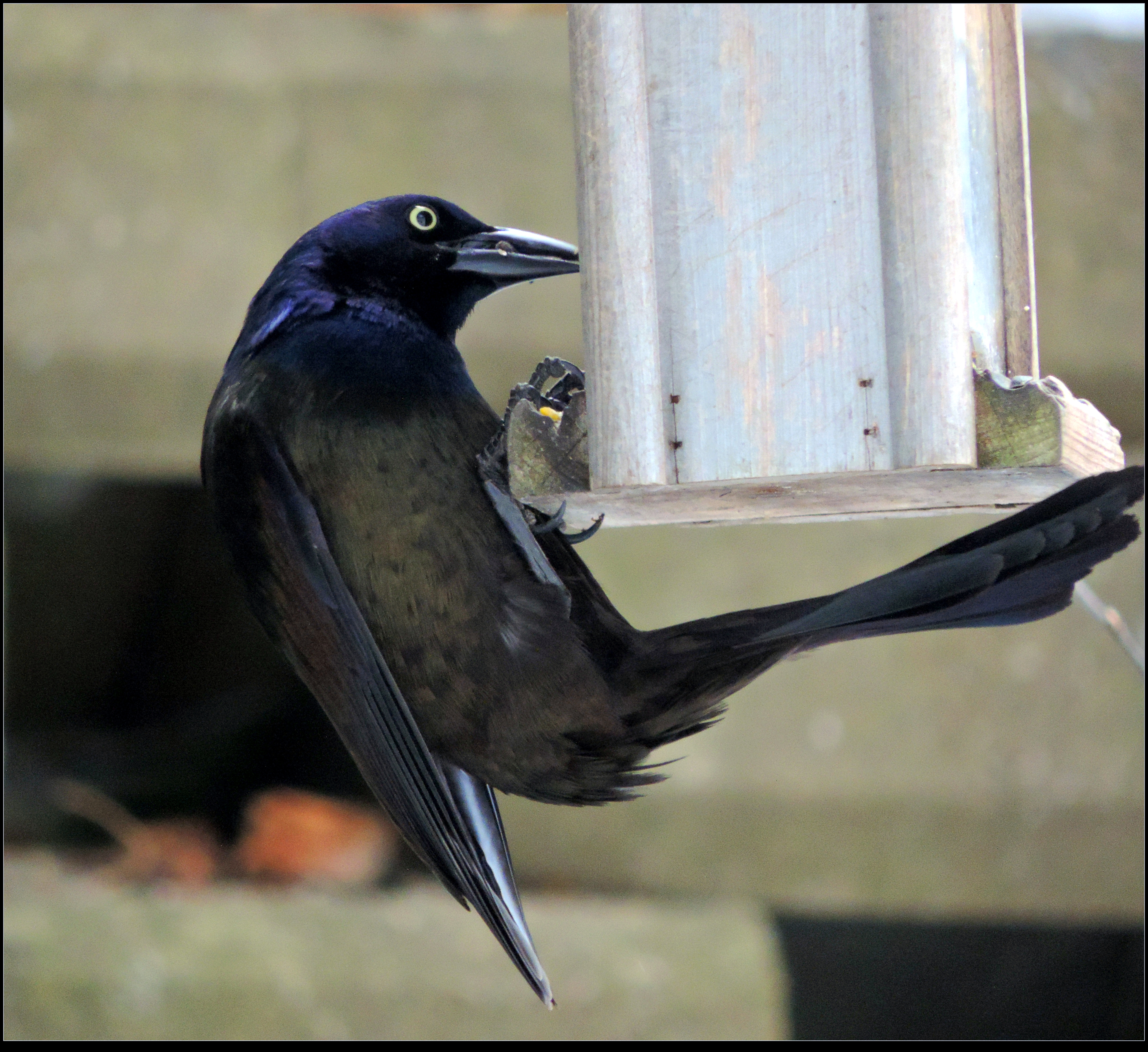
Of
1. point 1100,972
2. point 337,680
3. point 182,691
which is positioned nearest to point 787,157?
point 337,680

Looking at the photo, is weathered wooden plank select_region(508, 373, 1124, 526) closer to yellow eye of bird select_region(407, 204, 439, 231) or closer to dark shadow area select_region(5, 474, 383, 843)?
yellow eye of bird select_region(407, 204, 439, 231)

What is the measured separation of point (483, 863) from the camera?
1854 millimetres

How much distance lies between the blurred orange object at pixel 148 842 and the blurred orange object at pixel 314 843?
0.39ft

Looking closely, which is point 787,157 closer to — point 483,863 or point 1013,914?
point 483,863

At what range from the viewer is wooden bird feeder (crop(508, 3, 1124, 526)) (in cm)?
154

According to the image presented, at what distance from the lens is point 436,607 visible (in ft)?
6.23

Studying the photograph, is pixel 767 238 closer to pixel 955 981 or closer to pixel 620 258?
pixel 620 258

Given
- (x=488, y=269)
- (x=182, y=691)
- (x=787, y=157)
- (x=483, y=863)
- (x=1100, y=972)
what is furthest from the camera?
(x=182, y=691)

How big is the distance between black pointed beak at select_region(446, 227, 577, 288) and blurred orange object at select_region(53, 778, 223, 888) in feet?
10.2

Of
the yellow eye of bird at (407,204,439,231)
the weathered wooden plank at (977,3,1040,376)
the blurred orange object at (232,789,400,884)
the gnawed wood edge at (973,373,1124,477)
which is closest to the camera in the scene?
the gnawed wood edge at (973,373,1124,477)

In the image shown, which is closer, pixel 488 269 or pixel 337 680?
pixel 337 680

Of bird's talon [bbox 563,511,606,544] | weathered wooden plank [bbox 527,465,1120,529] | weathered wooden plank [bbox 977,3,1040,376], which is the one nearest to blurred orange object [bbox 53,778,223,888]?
bird's talon [bbox 563,511,606,544]

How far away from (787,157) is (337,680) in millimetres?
901

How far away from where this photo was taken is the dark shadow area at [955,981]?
15.0 ft
